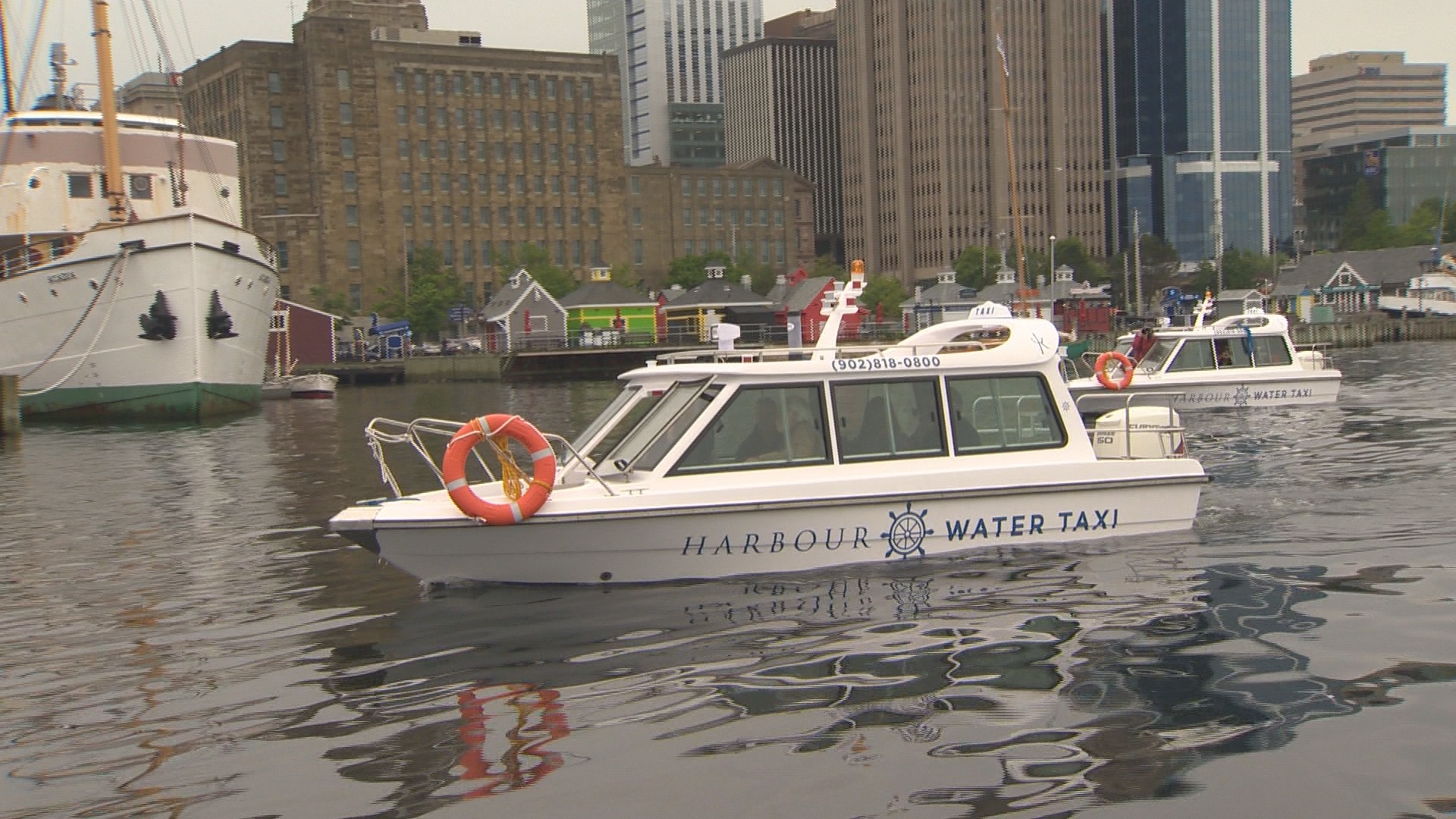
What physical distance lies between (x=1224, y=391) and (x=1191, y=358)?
1214 mm

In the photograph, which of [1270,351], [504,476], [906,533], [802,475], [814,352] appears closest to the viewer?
[504,476]

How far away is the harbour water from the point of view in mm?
8266

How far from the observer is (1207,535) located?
1585 cm

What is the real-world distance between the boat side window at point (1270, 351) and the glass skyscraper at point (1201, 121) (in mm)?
145802

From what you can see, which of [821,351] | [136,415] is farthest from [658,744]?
[136,415]

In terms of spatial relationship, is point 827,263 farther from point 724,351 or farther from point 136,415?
point 724,351

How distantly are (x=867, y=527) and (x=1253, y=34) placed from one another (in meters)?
185

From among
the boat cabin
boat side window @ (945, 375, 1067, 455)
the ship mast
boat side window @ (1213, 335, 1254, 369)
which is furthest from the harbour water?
the ship mast

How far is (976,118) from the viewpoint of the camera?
6914 inches

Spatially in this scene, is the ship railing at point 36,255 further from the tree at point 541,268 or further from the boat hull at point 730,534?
the tree at point 541,268

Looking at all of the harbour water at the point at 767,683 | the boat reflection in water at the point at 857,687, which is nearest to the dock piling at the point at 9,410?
the harbour water at the point at 767,683

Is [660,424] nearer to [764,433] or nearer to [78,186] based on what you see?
[764,433]

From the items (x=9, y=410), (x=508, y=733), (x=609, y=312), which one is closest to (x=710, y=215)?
(x=609, y=312)

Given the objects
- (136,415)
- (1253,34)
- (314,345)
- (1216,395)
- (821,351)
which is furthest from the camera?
(1253,34)
